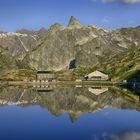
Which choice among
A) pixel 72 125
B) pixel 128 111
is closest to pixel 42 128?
pixel 72 125

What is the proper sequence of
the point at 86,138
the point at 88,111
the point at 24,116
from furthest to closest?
the point at 88,111
the point at 24,116
the point at 86,138

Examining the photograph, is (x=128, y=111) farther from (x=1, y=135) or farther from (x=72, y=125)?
(x=1, y=135)

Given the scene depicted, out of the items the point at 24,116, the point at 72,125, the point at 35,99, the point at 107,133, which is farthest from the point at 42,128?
the point at 35,99

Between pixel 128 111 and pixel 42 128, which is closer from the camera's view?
pixel 42 128

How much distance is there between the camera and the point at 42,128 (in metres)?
71.0

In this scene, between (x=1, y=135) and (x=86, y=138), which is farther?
(x=1, y=135)

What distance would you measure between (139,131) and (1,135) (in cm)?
1963

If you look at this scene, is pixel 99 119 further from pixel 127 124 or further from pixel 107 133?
pixel 107 133

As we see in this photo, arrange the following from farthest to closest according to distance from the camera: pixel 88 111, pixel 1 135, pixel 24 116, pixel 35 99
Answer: pixel 35 99 < pixel 88 111 < pixel 24 116 < pixel 1 135

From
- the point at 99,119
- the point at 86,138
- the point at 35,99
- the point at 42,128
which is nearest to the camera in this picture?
the point at 86,138

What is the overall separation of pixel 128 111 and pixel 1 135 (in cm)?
3963

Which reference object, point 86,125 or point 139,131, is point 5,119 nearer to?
point 86,125

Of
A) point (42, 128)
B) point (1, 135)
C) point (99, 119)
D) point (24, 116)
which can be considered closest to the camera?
point (1, 135)

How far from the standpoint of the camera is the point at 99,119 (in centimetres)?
8431
